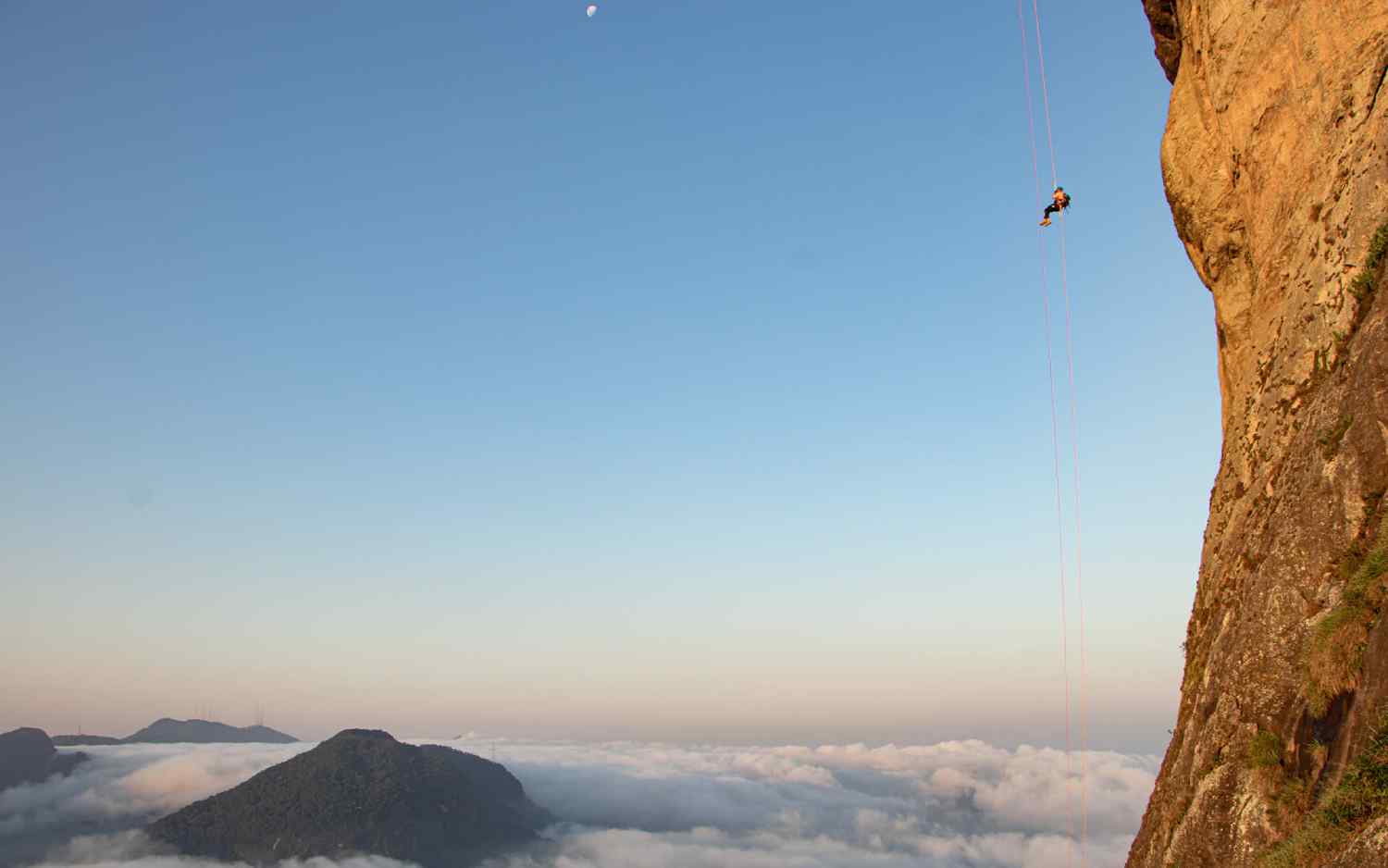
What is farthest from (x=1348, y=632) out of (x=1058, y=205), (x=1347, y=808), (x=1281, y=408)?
(x=1058, y=205)

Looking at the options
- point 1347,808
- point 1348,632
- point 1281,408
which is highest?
point 1281,408

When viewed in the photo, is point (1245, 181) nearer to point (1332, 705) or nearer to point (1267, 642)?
point (1267, 642)

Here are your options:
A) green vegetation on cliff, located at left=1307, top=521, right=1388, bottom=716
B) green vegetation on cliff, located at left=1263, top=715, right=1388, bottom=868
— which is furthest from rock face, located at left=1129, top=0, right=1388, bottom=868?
green vegetation on cliff, located at left=1263, top=715, right=1388, bottom=868

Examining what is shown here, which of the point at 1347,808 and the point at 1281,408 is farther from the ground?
the point at 1281,408

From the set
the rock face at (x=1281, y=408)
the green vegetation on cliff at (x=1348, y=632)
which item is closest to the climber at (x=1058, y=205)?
the rock face at (x=1281, y=408)

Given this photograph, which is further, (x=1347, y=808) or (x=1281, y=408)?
(x=1281, y=408)

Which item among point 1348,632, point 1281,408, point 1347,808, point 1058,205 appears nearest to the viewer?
point 1347,808

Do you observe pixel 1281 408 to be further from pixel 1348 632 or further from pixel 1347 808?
pixel 1347 808

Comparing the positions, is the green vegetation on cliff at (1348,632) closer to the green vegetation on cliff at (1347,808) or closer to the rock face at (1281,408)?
the rock face at (1281,408)

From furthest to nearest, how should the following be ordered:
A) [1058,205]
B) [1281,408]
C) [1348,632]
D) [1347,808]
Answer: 1. [1058,205]
2. [1281,408]
3. [1348,632]
4. [1347,808]

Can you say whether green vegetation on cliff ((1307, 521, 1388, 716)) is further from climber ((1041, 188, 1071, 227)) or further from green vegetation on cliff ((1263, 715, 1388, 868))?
climber ((1041, 188, 1071, 227))
